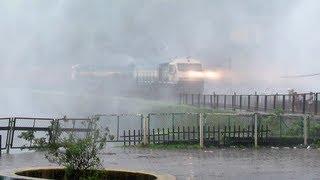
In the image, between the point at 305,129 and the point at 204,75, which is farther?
the point at 204,75

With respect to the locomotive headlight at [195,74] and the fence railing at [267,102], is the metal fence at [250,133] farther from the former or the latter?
the locomotive headlight at [195,74]

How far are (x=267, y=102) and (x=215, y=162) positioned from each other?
1492cm

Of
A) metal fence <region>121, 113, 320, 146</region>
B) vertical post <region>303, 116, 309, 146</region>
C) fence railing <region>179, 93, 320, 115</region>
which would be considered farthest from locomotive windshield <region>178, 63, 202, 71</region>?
vertical post <region>303, 116, 309, 146</region>

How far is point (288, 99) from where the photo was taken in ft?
86.9

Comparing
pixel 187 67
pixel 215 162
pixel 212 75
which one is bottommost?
pixel 215 162

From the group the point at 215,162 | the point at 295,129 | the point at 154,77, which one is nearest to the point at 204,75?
Answer: the point at 154,77

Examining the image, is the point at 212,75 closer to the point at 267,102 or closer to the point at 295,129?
the point at 267,102

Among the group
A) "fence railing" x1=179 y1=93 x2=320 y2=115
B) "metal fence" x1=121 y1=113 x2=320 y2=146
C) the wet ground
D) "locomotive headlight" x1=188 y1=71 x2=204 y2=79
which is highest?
"locomotive headlight" x1=188 y1=71 x2=204 y2=79

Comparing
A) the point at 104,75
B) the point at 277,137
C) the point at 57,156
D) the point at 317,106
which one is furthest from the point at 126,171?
the point at 104,75

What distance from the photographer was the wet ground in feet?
39.8

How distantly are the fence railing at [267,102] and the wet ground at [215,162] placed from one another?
581 cm

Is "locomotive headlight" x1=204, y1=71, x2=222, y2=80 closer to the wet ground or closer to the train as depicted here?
the train

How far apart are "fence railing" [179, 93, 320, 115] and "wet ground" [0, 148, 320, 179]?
229 inches

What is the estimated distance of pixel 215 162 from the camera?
14.4m
